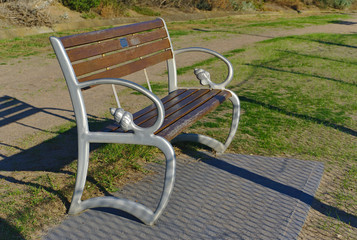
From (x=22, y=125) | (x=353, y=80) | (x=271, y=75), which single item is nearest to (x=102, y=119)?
(x=22, y=125)

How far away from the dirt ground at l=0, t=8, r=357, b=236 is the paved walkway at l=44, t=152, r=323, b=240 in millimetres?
1447

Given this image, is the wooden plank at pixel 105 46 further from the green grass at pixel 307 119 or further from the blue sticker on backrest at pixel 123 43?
the green grass at pixel 307 119

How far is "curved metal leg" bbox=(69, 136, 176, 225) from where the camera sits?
2465 mm

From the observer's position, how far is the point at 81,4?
1548cm

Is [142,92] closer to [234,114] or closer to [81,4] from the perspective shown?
[234,114]

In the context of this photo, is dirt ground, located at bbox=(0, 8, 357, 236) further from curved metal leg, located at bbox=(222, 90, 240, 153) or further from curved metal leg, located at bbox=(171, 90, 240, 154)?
curved metal leg, located at bbox=(222, 90, 240, 153)

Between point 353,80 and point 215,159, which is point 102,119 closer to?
point 215,159

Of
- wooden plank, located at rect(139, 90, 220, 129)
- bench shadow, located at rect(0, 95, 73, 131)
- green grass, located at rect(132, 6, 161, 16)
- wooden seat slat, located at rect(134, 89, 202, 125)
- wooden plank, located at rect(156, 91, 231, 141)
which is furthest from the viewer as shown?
green grass, located at rect(132, 6, 161, 16)

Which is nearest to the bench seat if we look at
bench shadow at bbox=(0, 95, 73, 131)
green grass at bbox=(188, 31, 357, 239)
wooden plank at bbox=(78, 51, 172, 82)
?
wooden plank at bbox=(78, 51, 172, 82)

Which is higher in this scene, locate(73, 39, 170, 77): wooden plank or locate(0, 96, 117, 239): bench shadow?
locate(73, 39, 170, 77): wooden plank

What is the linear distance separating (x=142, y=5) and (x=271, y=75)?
13.6 metres

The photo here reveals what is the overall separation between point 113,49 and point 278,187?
1609mm

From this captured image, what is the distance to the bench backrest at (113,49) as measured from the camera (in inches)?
108

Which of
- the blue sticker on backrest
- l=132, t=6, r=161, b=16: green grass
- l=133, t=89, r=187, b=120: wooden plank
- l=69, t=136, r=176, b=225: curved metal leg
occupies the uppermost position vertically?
the blue sticker on backrest
